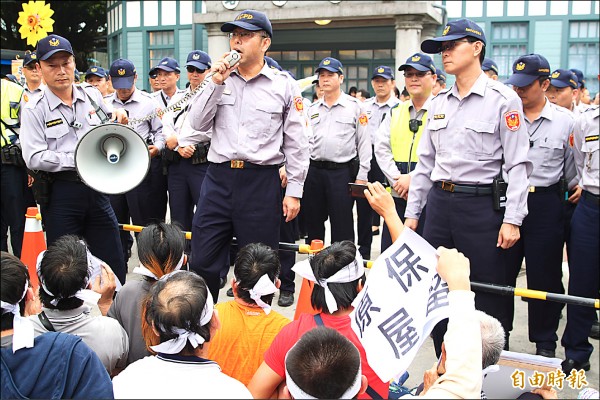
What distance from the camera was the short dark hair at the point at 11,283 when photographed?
226 cm

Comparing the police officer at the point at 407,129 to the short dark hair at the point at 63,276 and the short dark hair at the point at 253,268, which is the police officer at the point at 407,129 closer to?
the short dark hair at the point at 253,268

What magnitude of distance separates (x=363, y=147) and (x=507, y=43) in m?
9.93

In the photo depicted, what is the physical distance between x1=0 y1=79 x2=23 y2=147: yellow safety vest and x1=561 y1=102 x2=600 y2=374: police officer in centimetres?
550

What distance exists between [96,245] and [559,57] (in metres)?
13.1

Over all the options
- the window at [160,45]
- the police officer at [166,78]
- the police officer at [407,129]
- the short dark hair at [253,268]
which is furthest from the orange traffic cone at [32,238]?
the window at [160,45]

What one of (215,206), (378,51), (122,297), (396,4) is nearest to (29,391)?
(122,297)

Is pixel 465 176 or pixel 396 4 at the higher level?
pixel 396 4

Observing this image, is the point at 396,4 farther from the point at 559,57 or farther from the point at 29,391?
the point at 29,391

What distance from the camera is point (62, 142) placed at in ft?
15.7

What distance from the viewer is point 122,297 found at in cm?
325

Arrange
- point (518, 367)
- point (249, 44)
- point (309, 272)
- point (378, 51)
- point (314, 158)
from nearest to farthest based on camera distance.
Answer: point (518, 367)
point (309, 272)
point (249, 44)
point (314, 158)
point (378, 51)

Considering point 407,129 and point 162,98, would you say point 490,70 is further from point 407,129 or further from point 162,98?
point 162,98

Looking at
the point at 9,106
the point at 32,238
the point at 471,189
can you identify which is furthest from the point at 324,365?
the point at 9,106

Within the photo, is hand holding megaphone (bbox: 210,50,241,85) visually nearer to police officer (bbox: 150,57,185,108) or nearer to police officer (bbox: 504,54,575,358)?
police officer (bbox: 504,54,575,358)
